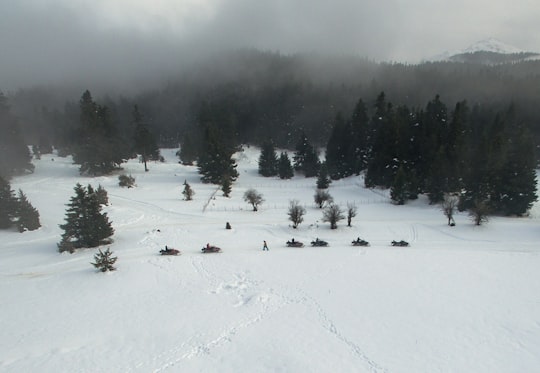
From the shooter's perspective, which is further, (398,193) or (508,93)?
(508,93)

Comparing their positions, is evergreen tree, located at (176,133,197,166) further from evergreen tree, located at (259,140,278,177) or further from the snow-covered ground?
the snow-covered ground

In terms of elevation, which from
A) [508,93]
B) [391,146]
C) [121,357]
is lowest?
[121,357]

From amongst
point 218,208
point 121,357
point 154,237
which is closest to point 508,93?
point 218,208

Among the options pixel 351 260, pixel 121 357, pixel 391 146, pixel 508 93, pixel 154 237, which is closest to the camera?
pixel 121 357

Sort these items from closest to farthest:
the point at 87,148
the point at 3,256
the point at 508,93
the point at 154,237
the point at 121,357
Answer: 1. the point at 121,357
2. the point at 3,256
3. the point at 154,237
4. the point at 87,148
5. the point at 508,93

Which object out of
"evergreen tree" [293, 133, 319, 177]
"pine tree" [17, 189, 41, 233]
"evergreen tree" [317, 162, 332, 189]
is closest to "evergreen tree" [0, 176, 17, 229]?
"pine tree" [17, 189, 41, 233]

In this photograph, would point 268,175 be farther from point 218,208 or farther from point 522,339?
point 522,339

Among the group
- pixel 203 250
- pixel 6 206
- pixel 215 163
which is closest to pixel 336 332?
pixel 203 250
